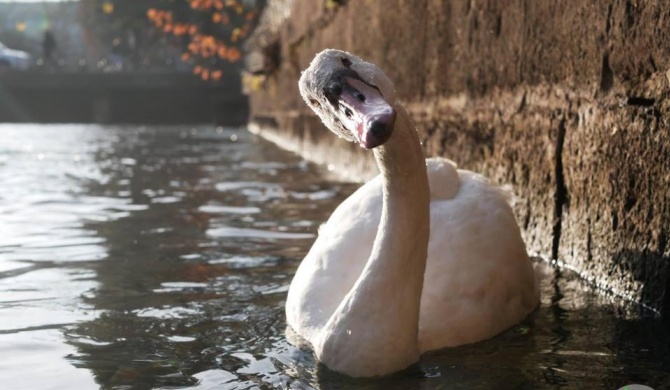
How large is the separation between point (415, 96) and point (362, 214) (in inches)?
159

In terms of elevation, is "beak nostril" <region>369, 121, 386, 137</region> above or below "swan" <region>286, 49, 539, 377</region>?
above

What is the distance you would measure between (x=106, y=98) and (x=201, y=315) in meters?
32.2

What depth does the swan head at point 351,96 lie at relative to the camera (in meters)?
2.51

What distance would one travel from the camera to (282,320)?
3.93 metres

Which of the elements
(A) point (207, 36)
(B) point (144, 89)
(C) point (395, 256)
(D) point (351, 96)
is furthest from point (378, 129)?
(B) point (144, 89)

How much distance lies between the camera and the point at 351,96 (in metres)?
2.72

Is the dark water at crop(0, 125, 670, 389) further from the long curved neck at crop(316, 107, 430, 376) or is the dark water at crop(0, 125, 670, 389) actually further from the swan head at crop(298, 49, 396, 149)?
the swan head at crop(298, 49, 396, 149)

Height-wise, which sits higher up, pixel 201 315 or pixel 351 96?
pixel 351 96

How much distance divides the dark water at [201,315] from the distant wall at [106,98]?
2720 cm

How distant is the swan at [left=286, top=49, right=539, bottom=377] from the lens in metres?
2.90

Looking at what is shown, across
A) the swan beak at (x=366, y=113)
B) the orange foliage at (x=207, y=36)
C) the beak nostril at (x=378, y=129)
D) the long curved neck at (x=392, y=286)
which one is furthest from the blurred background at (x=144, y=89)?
the beak nostril at (x=378, y=129)

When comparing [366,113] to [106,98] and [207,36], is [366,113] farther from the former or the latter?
[106,98]

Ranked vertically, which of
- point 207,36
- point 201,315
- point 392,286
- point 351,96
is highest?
point 207,36

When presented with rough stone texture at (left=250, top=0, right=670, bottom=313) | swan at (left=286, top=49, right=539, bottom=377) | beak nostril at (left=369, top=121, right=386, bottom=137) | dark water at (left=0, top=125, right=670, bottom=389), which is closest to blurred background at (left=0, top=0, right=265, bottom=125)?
dark water at (left=0, top=125, right=670, bottom=389)
